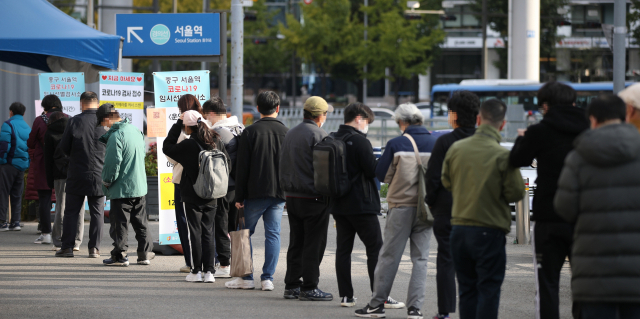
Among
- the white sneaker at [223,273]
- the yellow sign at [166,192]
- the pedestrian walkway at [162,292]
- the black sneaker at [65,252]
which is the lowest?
the pedestrian walkway at [162,292]

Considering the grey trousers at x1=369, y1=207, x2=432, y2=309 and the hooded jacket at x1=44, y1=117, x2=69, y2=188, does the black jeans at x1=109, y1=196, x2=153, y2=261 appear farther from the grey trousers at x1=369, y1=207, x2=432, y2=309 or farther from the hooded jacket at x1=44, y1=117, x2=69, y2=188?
the grey trousers at x1=369, y1=207, x2=432, y2=309

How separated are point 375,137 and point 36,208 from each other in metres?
17.4

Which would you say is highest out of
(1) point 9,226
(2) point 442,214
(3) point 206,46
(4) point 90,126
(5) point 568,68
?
(5) point 568,68

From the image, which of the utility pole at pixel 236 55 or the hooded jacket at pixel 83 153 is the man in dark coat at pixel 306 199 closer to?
the hooded jacket at pixel 83 153

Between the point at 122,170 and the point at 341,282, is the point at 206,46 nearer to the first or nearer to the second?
the point at 122,170

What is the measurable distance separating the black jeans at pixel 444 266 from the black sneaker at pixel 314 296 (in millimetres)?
1302

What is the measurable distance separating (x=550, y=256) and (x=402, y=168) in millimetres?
1578

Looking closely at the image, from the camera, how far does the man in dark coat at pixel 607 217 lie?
356 cm

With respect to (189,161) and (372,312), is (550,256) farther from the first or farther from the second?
(189,161)

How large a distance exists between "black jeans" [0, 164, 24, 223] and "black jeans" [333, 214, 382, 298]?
668 cm

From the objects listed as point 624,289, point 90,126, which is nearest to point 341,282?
point 624,289

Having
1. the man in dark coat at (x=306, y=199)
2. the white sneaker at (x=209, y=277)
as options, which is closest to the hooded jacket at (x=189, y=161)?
the white sneaker at (x=209, y=277)

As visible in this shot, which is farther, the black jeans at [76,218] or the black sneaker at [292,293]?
the black jeans at [76,218]

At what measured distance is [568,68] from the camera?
49.4 meters
